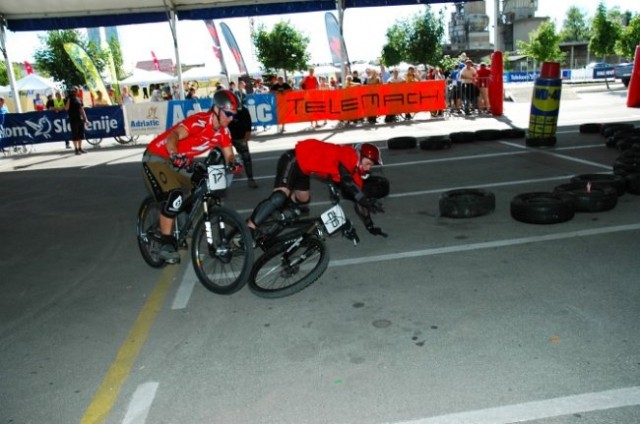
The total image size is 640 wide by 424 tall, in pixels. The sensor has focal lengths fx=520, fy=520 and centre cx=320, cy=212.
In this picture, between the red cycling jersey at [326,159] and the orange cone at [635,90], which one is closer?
the red cycling jersey at [326,159]

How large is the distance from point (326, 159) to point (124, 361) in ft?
8.07

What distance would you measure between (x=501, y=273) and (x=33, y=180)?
11.5 m

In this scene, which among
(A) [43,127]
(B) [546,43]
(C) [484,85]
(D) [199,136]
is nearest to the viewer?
(D) [199,136]

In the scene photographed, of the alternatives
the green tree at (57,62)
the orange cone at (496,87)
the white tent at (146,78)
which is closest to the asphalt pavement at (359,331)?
the orange cone at (496,87)

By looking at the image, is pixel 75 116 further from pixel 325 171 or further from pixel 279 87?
pixel 325 171

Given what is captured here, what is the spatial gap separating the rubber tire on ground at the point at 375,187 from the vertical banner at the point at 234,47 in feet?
76.9

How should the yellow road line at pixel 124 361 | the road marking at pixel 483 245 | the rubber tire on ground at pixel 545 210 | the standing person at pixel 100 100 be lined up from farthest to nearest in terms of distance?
1. the standing person at pixel 100 100
2. the rubber tire on ground at pixel 545 210
3. the road marking at pixel 483 245
4. the yellow road line at pixel 124 361

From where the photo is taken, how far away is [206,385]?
132 inches

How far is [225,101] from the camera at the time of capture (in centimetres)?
500

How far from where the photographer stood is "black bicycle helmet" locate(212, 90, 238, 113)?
5.00 metres

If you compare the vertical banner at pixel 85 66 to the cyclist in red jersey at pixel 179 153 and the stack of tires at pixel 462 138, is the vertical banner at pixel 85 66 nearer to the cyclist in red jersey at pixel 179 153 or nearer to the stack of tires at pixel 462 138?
the stack of tires at pixel 462 138

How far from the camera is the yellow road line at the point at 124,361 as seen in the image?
10.4ft

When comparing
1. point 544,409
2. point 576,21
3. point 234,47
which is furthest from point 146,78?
point 576,21

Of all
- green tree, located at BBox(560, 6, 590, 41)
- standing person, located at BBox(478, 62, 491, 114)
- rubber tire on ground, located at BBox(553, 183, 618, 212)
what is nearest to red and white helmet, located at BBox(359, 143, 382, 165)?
rubber tire on ground, located at BBox(553, 183, 618, 212)
